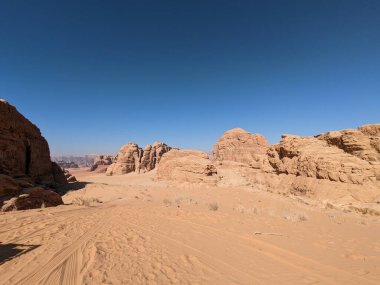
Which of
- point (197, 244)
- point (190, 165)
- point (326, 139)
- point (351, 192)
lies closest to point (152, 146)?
point (190, 165)

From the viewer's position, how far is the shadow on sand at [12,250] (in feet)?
13.9

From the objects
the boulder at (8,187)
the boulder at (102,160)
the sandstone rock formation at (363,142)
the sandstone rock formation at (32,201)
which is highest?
the boulder at (102,160)

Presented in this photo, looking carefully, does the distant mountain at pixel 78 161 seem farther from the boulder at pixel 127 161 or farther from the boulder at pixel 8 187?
the boulder at pixel 8 187

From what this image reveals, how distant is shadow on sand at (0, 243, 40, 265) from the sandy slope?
0.02 metres

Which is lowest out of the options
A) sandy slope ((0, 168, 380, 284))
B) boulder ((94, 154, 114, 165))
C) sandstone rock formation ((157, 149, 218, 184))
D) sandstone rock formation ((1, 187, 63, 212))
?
sandy slope ((0, 168, 380, 284))

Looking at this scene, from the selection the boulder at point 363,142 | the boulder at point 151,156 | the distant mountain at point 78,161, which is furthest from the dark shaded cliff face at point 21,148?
the distant mountain at point 78,161

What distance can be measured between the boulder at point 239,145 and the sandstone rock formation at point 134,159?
48.9ft

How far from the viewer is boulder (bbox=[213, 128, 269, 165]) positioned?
4178cm

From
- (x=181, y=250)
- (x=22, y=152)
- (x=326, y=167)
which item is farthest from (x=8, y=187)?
(x=326, y=167)

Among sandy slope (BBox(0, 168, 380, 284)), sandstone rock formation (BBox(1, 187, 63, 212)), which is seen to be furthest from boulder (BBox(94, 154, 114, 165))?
sandy slope (BBox(0, 168, 380, 284))

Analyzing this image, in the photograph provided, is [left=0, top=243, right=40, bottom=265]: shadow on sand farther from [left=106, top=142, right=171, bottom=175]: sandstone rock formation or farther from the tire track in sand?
[left=106, top=142, right=171, bottom=175]: sandstone rock formation

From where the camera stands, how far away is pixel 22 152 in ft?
52.8

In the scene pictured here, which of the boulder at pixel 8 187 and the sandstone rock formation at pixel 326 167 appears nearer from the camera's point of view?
the boulder at pixel 8 187

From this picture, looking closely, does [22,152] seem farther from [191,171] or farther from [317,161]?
[317,161]
